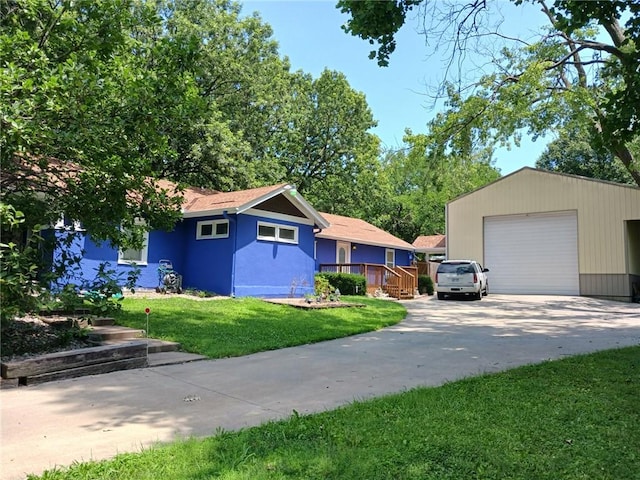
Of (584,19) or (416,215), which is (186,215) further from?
(416,215)

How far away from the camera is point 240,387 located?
5832 mm

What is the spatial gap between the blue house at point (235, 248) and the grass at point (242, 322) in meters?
1.63

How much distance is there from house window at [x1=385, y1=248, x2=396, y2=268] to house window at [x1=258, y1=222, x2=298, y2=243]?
11.0 meters

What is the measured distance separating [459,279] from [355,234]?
681cm

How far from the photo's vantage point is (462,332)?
10883 millimetres

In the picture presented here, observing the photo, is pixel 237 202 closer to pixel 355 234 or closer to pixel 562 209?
pixel 355 234

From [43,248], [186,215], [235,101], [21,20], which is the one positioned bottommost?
[43,248]

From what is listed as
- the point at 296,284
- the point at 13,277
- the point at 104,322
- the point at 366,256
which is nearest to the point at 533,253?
the point at 366,256

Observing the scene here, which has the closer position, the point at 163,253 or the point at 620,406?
the point at 620,406

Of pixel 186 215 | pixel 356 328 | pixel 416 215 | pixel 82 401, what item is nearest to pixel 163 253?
pixel 186 215

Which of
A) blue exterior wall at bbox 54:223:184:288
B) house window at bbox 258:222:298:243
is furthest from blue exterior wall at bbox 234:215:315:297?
blue exterior wall at bbox 54:223:184:288

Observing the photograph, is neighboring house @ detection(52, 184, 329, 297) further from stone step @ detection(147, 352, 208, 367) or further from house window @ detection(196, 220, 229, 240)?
stone step @ detection(147, 352, 208, 367)

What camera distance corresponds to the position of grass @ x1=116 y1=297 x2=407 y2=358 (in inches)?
335

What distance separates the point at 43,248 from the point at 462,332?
850 centimetres
